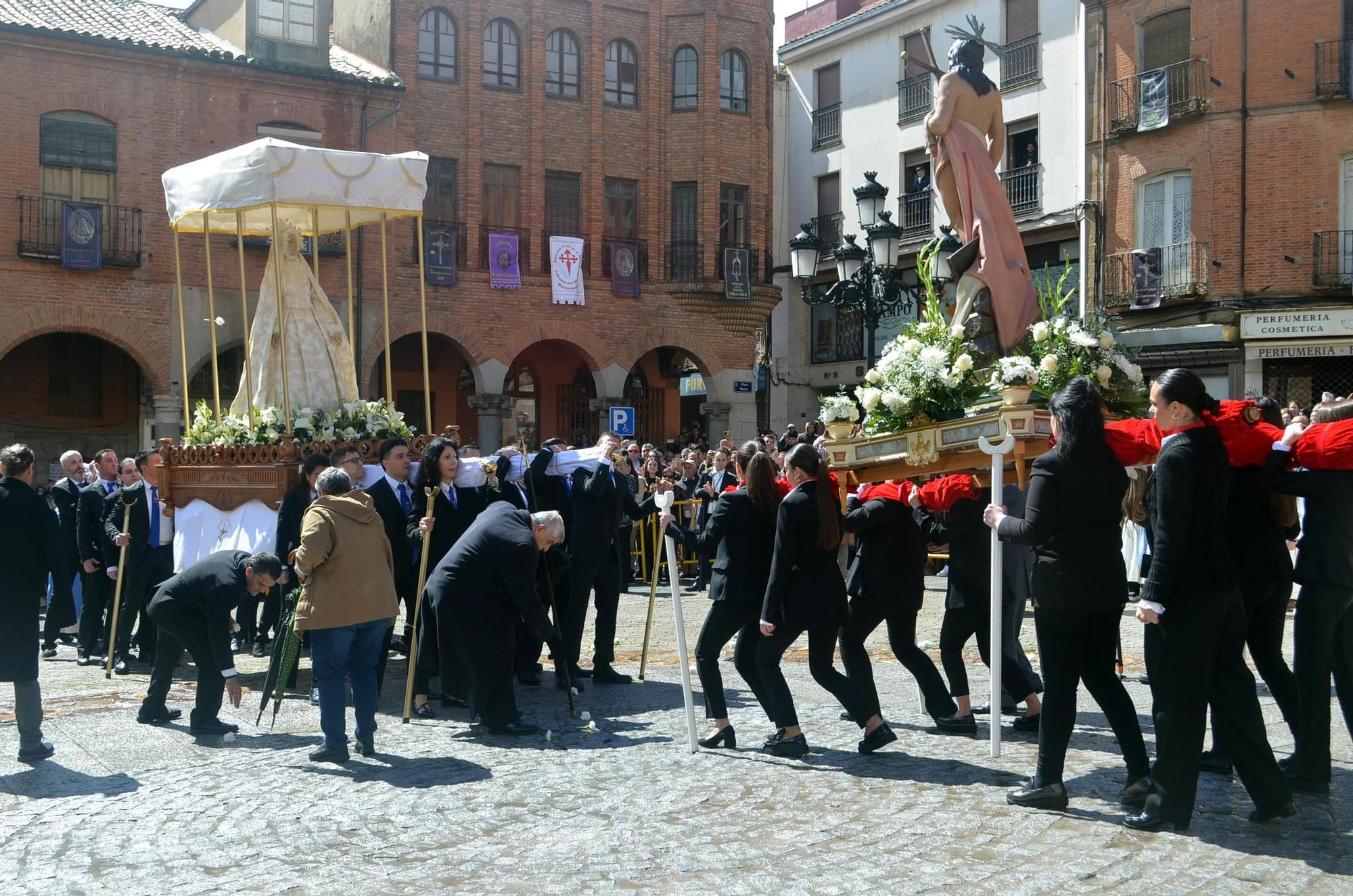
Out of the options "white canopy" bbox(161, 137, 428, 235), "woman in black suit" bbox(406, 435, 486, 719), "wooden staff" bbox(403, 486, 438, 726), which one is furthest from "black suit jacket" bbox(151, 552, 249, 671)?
"white canopy" bbox(161, 137, 428, 235)

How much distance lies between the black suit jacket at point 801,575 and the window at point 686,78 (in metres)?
24.8

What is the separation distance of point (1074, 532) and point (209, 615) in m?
5.15

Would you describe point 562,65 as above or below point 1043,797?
above

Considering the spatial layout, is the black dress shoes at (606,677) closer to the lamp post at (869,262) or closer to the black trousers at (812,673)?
the black trousers at (812,673)

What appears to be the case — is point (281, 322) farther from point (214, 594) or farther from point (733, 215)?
point (733, 215)

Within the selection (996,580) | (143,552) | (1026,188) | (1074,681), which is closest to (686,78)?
(1026,188)

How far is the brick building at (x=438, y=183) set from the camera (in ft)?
83.0

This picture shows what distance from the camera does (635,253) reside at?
3084 centimetres

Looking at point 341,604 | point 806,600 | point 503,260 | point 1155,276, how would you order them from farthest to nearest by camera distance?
point 503,260, point 1155,276, point 341,604, point 806,600

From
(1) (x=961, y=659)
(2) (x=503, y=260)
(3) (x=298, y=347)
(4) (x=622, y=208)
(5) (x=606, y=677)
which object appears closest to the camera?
(1) (x=961, y=659)

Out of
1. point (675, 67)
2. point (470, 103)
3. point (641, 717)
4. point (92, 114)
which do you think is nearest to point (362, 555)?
point (641, 717)

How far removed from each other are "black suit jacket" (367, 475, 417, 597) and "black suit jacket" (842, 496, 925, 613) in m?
3.34

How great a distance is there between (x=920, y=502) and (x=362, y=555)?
3.42 meters

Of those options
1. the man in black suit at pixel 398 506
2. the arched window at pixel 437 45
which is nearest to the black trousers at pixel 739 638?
the man in black suit at pixel 398 506
